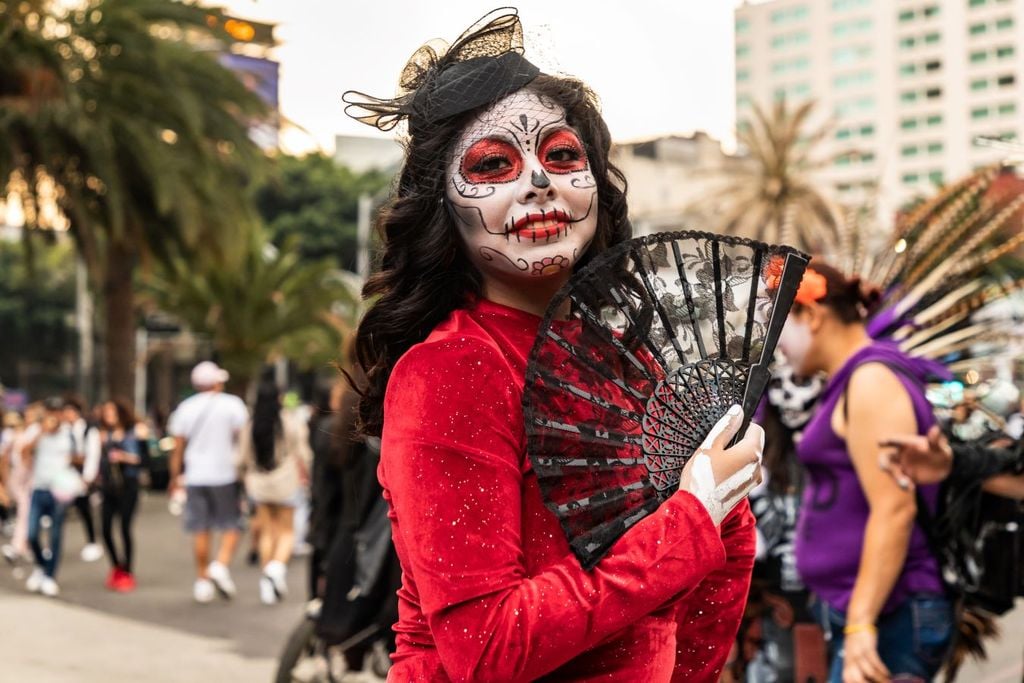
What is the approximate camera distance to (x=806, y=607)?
4.48m

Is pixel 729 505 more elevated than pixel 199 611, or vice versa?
pixel 729 505

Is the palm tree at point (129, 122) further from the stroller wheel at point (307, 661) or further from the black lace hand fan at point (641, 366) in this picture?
the black lace hand fan at point (641, 366)

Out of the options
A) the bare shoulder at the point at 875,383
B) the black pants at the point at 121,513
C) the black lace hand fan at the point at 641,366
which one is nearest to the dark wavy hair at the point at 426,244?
the black lace hand fan at the point at 641,366

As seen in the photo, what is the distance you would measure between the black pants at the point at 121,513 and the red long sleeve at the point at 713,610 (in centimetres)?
902

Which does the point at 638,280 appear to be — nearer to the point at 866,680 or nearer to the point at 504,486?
the point at 504,486

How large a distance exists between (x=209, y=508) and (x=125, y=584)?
1.10 meters

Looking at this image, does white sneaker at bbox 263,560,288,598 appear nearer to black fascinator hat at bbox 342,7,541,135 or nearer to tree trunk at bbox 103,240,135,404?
black fascinator hat at bbox 342,7,541,135

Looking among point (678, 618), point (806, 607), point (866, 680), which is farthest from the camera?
point (806, 607)

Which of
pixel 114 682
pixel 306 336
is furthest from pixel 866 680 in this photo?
pixel 306 336

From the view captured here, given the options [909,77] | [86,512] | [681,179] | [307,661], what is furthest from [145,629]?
[909,77]

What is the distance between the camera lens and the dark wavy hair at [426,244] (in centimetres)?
186

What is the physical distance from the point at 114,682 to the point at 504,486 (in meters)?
5.66

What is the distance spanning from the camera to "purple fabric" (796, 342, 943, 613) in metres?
3.36

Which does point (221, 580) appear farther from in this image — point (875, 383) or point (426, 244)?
point (426, 244)
